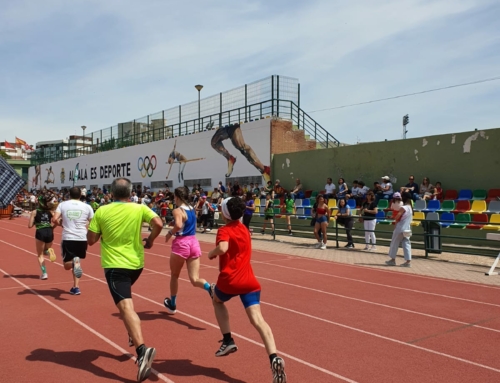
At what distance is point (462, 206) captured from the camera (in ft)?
50.5

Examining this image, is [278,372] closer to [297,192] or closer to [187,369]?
[187,369]

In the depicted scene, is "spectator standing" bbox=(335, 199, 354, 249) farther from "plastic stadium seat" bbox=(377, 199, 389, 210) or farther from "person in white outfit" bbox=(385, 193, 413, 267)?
"person in white outfit" bbox=(385, 193, 413, 267)

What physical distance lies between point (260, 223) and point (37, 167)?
1856 inches

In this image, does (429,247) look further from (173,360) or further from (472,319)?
(173,360)

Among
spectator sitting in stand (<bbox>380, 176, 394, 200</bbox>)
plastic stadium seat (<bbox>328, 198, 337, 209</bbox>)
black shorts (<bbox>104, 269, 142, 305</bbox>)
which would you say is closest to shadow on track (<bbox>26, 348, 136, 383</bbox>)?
black shorts (<bbox>104, 269, 142, 305</bbox>)

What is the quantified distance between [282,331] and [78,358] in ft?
7.96

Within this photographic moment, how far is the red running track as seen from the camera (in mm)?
4637

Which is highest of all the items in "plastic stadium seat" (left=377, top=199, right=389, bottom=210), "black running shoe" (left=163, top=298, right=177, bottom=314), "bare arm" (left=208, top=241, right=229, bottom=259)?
"bare arm" (left=208, top=241, right=229, bottom=259)

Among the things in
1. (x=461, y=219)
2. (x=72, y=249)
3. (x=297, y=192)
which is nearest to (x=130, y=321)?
(x=72, y=249)

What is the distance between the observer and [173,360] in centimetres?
491

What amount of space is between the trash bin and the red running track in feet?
11.2

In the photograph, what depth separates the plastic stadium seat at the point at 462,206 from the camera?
49.9 ft

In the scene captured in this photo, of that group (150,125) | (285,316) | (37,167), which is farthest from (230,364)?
(37,167)

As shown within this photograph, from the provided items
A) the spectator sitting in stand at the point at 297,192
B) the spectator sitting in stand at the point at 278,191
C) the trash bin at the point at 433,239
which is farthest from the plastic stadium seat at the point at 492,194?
the spectator sitting in stand at the point at 278,191
